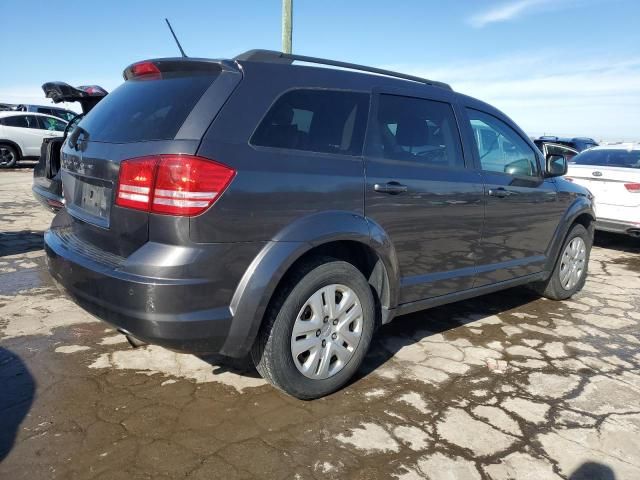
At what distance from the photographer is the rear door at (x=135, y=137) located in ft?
7.65

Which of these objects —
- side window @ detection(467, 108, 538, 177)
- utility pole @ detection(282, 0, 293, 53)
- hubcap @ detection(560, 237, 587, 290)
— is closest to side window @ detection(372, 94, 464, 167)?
side window @ detection(467, 108, 538, 177)

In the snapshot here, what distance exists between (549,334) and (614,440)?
1.53 meters

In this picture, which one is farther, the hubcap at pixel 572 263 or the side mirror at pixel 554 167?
the hubcap at pixel 572 263

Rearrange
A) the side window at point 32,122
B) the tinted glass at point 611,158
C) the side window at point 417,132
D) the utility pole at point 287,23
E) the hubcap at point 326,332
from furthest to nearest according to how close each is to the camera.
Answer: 1. the side window at point 32,122
2. the tinted glass at point 611,158
3. the utility pole at point 287,23
4. the side window at point 417,132
5. the hubcap at point 326,332

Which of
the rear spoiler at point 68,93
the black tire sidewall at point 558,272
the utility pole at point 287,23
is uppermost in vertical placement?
the utility pole at point 287,23

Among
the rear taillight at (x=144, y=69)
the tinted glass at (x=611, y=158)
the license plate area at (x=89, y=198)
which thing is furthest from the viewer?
the tinted glass at (x=611, y=158)

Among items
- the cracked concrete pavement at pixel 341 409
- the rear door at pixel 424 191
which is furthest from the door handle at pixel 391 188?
the cracked concrete pavement at pixel 341 409

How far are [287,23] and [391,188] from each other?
17.7ft

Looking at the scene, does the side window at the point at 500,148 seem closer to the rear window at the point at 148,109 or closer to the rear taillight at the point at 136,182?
the rear window at the point at 148,109

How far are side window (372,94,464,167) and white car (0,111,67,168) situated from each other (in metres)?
14.4

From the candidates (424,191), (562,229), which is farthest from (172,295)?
(562,229)

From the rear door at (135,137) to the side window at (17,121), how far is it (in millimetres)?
14020

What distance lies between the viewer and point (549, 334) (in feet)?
13.3

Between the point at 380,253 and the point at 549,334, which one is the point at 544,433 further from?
the point at 549,334
